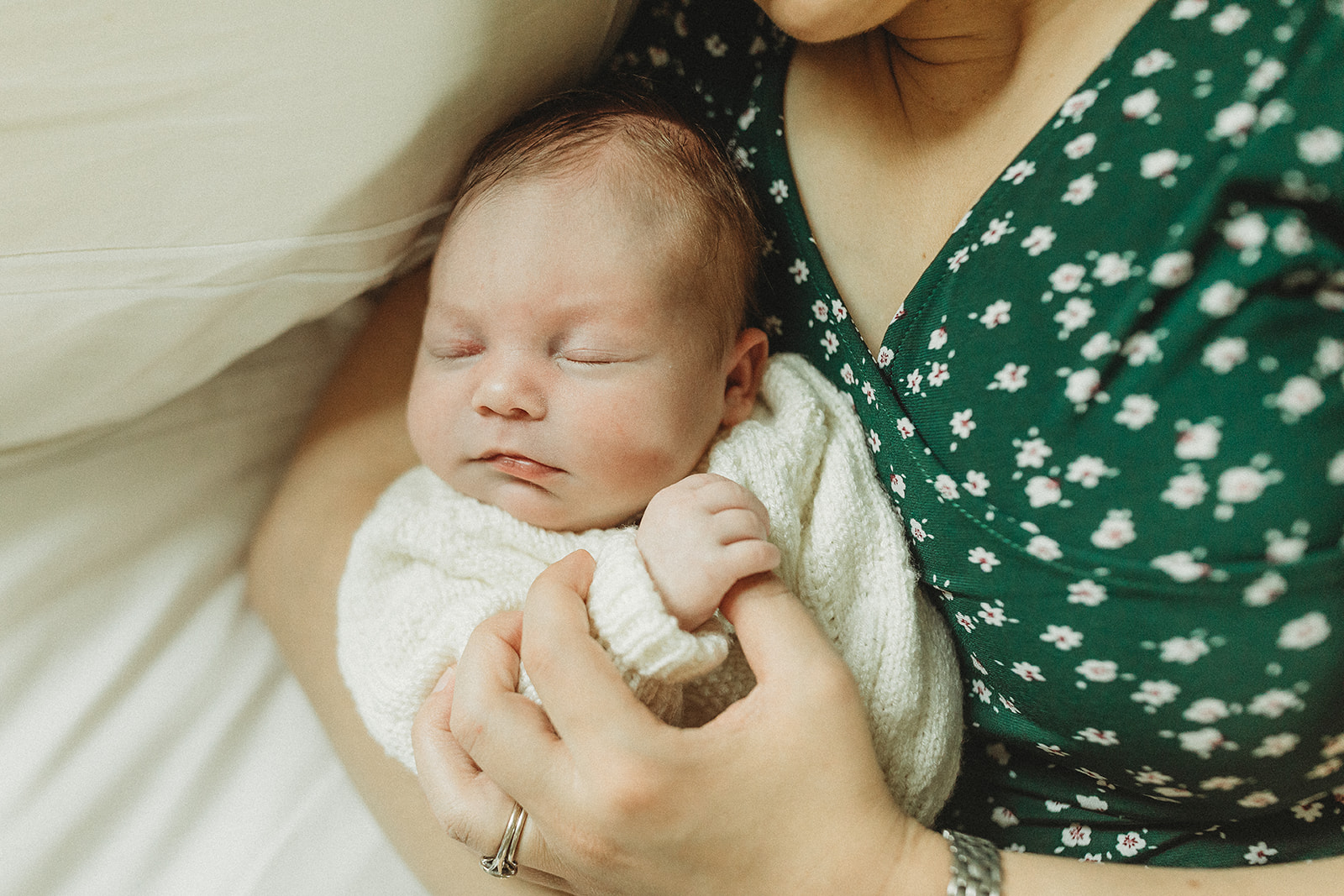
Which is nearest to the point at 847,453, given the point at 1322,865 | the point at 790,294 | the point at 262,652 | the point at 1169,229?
the point at 790,294

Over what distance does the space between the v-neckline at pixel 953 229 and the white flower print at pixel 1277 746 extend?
1.46ft

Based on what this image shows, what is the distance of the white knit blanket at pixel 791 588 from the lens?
0.88 meters

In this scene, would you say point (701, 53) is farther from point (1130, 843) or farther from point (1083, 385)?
point (1130, 843)

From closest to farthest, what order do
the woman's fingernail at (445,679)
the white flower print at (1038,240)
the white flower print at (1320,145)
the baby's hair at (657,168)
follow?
1. the white flower print at (1320,145)
2. the white flower print at (1038,240)
3. the woman's fingernail at (445,679)
4. the baby's hair at (657,168)

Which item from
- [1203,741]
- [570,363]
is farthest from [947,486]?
[570,363]

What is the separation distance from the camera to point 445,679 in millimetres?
856

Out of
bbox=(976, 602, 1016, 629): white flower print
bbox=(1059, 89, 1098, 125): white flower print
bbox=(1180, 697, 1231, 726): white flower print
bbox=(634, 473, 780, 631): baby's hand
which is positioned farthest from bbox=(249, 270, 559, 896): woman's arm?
bbox=(1059, 89, 1098, 125): white flower print

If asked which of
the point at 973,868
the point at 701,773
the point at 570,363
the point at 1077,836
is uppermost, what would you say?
the point at 570,363

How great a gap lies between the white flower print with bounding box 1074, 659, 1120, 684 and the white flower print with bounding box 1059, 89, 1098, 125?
45 centimetres

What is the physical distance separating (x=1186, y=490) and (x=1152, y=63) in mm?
343

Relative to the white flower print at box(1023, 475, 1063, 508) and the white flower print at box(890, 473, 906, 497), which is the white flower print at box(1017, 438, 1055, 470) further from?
the white flower print at box(890, 473, 906, 497)

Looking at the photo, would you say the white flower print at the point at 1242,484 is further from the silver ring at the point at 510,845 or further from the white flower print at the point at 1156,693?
the silver ring at the point at 510,845

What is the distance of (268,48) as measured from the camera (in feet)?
2.70

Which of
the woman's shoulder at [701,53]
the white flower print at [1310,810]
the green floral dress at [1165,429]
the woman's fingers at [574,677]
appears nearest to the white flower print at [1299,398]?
the green floral dress at [1165,429]
